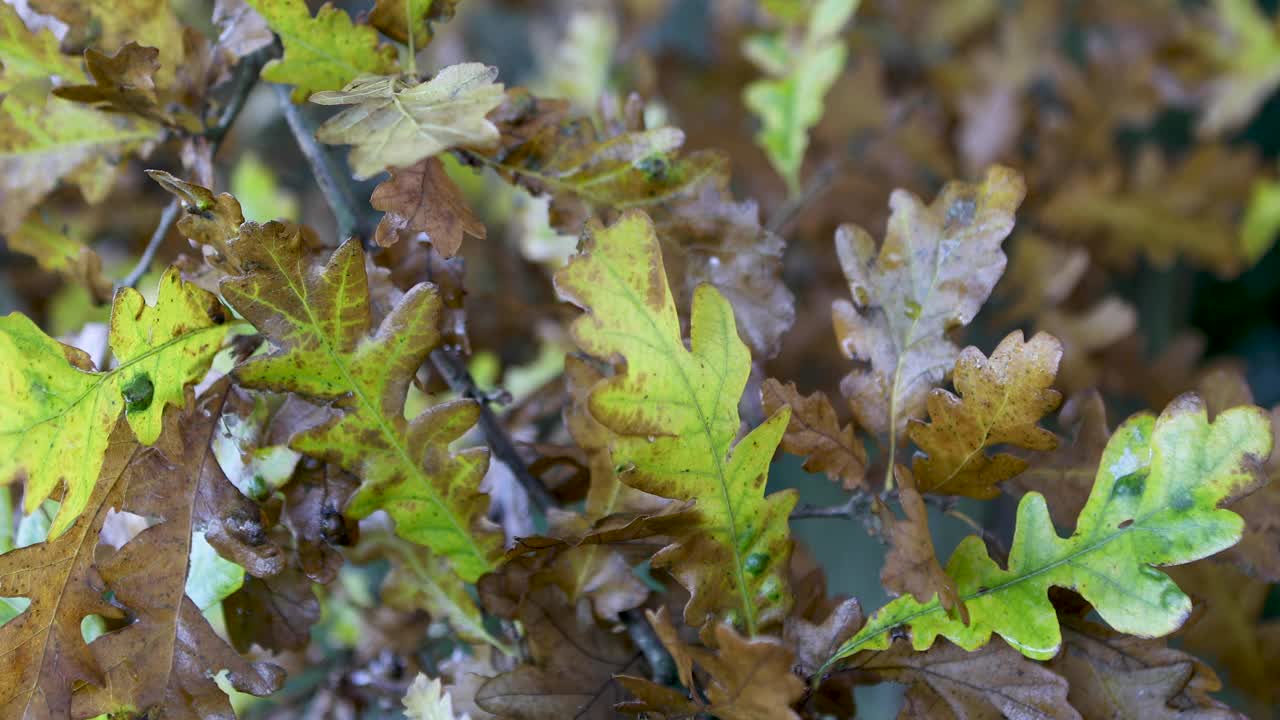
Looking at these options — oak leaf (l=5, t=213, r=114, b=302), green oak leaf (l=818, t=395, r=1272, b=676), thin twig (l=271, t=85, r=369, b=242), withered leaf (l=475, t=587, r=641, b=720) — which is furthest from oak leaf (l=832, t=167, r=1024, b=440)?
oak leaf (l=5, t=213, r=114, b=302)

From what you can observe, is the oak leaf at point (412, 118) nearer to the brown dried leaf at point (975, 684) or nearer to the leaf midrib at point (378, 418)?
the leaf midrib at point (378, 418)

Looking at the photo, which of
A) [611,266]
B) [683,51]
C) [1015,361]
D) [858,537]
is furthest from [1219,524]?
[683,51]

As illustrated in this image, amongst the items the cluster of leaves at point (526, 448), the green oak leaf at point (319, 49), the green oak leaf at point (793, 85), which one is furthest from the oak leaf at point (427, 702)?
the green oak leaf at point (793, 85)

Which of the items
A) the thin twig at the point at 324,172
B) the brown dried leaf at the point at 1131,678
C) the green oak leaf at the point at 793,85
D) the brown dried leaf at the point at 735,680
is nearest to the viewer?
the brown dried leaf at the point at 735,680

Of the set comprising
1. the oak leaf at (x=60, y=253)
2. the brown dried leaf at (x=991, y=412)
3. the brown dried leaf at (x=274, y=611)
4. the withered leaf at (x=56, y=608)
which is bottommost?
the brown dried leaf at (x=274, y=611)

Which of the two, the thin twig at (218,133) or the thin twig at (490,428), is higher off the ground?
the thin twig at (218,133)

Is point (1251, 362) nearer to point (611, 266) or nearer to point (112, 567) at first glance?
point (611, 266)

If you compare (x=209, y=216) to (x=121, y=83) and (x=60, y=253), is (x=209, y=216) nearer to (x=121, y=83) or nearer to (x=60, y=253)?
(x=121, y=83)

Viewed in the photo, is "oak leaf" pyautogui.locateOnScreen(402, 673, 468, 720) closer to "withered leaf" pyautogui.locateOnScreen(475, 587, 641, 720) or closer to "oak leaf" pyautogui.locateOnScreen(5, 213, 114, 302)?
"withered leaf" pyautogui.locateOnScreen(475, 587, 641, 720)
